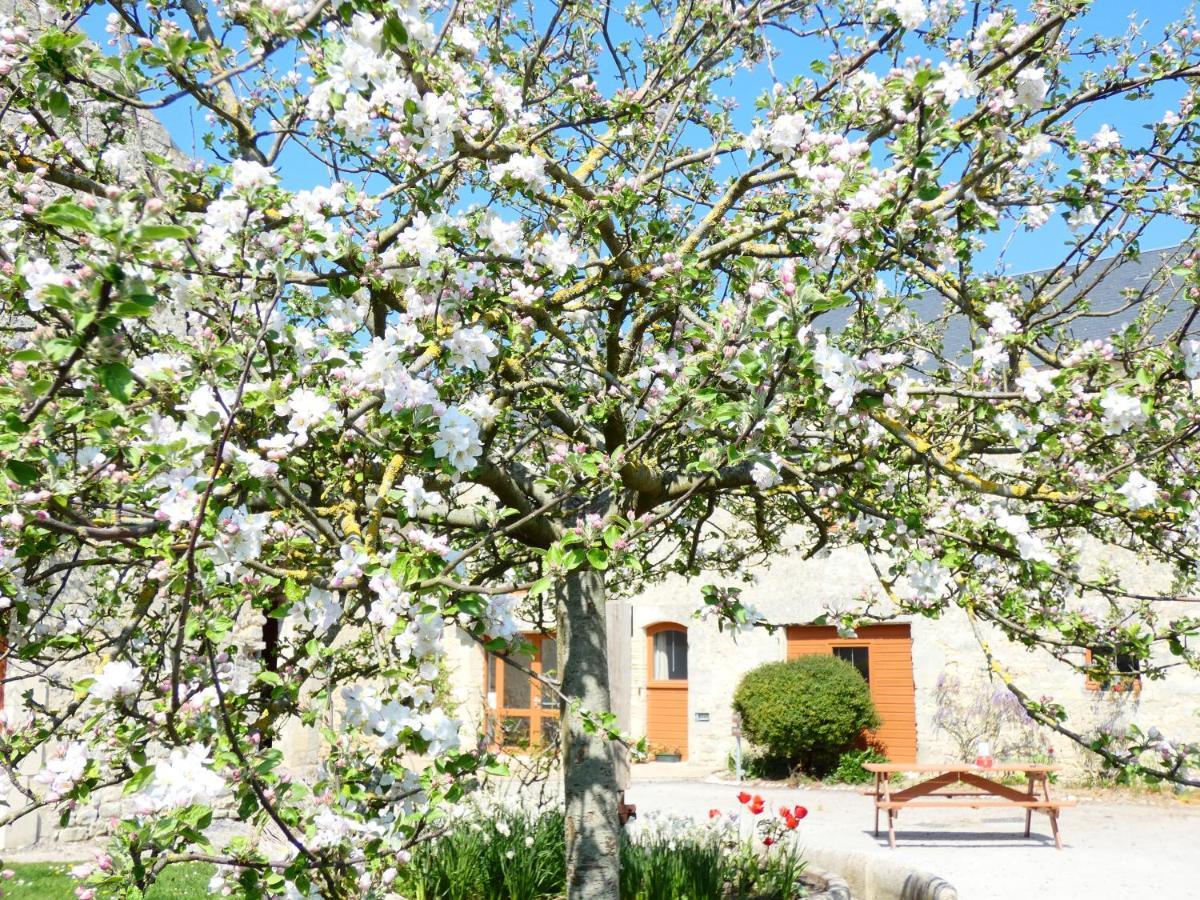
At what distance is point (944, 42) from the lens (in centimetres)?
492

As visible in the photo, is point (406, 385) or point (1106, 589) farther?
point (1106, 589)

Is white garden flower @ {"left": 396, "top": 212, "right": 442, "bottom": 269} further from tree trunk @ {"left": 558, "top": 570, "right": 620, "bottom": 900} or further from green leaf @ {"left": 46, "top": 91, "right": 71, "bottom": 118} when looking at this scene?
tree trunk @ {"left": 558, "top": 570, "right": 620, "bottom": 900}

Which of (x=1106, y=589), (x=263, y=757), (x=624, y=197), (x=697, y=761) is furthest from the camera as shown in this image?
(x=697, y=761)

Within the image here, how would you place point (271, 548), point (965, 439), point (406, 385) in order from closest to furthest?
1. point (406, 385)
2. point (271, 548)
3. point (965, 439)

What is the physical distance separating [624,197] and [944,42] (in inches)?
96.7

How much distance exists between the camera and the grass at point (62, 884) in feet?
19.0

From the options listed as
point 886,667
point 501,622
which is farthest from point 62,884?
point 886,667

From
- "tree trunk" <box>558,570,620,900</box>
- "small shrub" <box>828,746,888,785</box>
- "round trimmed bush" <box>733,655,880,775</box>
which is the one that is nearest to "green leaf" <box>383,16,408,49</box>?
"tree trunk" <box>558,570,620,900</box>

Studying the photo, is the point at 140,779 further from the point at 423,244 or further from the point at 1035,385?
the point at 1035,385

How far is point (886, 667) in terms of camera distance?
14070 mm

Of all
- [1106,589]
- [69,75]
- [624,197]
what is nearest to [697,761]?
[1106,589]

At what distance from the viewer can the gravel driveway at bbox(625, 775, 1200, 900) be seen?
6938mm

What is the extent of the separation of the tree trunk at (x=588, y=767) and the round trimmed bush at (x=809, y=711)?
9192 mm

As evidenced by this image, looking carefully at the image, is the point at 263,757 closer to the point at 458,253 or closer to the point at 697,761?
the point at 458,253
